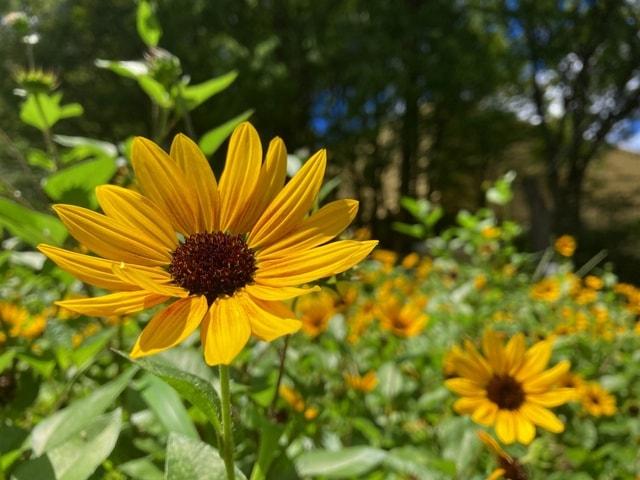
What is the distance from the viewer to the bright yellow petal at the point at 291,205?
58 centimetres

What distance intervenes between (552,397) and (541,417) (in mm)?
83

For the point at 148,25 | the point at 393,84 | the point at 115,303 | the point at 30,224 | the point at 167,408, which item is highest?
the point at 148,25

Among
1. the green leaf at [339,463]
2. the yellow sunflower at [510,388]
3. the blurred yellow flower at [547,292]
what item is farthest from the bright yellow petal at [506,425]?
the blurred yellow flower at [547,292]

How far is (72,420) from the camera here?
0.66 m

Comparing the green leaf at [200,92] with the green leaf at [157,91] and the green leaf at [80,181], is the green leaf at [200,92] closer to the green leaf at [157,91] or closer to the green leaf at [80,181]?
the green leaf at [157,91]

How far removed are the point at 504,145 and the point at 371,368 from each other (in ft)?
51.2

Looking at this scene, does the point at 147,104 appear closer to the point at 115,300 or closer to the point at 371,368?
the point at 371,368

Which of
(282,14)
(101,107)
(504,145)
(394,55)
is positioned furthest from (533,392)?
(504,145)

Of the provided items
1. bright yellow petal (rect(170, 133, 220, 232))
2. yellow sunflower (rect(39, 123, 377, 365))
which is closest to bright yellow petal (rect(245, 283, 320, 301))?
yellow sunflower (rect(39, 123, 377, 365))

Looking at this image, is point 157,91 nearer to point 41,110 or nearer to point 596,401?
point 41,110

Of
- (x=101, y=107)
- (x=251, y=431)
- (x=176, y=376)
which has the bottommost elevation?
(x=101, y=107)

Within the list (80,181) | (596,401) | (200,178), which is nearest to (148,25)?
(80,181)

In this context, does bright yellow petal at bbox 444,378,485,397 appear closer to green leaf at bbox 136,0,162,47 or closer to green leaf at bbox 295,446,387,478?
green leaf at bbox 295,446,387,478

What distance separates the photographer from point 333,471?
0.69m
